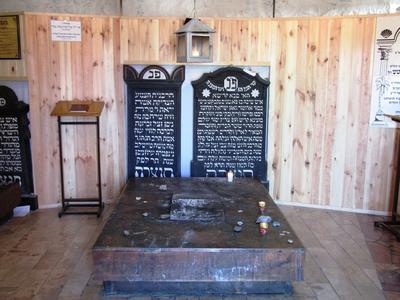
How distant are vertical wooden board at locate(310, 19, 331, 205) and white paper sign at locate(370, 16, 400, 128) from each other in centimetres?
46

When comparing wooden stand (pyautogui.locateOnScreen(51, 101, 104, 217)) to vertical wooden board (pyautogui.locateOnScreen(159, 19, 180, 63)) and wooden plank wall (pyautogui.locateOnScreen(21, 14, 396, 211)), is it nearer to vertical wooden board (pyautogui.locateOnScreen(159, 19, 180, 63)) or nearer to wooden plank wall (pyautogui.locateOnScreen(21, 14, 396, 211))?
wooden plank wall (pyautogui.locateOnScreen(21, 14, 396, 211))

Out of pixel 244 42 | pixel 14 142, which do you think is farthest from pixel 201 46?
pixel 14 142

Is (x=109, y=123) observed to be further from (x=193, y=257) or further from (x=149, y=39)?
(x=193, y=257)

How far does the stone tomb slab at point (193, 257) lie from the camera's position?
2648 millimetres

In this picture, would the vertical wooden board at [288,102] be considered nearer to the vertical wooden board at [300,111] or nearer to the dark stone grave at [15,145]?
the vertical wooden board at [300,111]

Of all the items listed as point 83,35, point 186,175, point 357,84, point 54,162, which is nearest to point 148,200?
point 186,175

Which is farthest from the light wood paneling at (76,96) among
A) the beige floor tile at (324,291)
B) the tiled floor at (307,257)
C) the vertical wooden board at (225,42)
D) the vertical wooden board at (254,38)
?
the beige floor tile at (324,291)

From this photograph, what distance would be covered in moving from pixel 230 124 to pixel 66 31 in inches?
74.8

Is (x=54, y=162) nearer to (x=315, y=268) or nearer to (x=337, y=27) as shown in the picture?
(x=315, y=268)

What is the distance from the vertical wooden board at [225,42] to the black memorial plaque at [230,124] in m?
0.13

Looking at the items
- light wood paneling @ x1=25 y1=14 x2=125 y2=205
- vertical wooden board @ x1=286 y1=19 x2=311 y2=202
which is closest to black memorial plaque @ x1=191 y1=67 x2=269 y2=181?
vertical wooden board @ x1=286 y1=19 x2=311 y2=202

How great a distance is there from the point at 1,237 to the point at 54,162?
982mm

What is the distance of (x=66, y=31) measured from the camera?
169 inches

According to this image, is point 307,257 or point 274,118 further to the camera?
point 274,118
